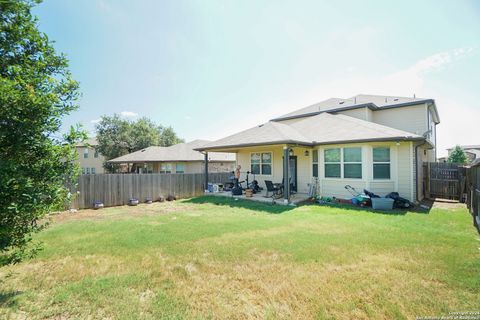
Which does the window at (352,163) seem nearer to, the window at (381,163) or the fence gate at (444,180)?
the window at (381,163)

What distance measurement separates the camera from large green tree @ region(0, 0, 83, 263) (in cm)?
256

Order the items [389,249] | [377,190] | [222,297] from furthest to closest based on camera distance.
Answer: [377,190] → [389,249] → [222,297]

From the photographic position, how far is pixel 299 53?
39.2 ft

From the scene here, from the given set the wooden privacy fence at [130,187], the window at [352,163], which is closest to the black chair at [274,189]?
the window at [352,163]

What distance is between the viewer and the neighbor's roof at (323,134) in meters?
9.99

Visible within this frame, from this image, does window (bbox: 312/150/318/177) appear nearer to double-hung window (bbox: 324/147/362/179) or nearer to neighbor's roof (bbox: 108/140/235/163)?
double-hung window (bbox: 324/147/362/179)

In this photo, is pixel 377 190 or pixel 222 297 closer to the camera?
pixel 222 297

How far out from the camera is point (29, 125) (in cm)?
273

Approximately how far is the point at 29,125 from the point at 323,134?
11765 millimetres

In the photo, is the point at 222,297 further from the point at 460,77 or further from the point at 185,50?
the point at 460,77

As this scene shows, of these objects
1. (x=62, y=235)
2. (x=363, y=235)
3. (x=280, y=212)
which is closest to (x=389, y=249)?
(x=363, y=235)

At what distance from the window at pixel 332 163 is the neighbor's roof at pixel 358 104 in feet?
21.2

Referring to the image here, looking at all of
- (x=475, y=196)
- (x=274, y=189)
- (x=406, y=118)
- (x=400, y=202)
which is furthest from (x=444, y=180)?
(x=274, y=189)

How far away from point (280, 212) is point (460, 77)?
11875mm
